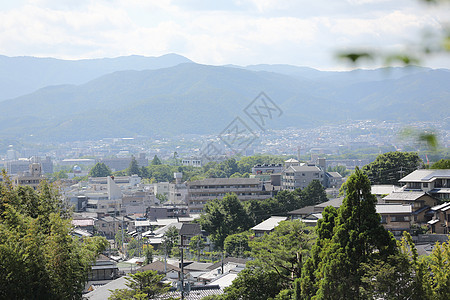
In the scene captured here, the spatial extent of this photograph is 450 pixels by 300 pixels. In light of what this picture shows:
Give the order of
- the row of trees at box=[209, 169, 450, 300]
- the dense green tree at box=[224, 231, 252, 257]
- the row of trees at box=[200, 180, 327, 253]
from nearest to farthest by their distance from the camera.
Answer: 1. the row of trees at box=[209, 169, 450, 300]
2. the dense green tree at box=[224, 231, 252, 257]
3. the row of trees at box=[200, 180, 327, 253]

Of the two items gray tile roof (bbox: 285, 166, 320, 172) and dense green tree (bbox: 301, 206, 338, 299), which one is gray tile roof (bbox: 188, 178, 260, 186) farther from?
dense green tree (bbox: 301, 206, 338, 299)

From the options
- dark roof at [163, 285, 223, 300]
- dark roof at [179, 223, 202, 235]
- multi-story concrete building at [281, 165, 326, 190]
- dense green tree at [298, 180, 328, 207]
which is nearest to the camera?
dark roof at [163, 285, 223, 300]

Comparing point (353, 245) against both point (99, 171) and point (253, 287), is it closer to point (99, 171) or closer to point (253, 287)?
point (253, 287)

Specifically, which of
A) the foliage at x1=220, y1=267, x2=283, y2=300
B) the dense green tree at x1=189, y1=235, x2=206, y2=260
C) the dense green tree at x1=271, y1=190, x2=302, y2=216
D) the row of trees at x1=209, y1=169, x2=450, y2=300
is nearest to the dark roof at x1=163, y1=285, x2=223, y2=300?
the foliage at x1=220, y1=267, x2=283, y2=300

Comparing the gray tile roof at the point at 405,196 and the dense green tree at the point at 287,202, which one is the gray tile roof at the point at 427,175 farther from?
the dense green tree at the point at 287,202

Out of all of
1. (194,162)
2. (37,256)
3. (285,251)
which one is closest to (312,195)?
(285,251)

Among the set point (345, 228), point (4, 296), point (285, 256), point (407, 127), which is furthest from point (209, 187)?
point (407, 127)
